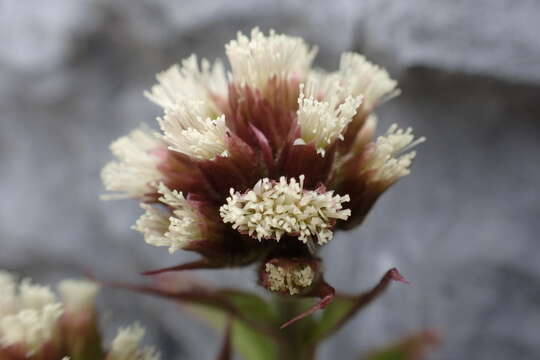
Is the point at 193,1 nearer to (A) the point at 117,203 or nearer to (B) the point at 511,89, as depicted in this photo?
(A) the point at 117,203

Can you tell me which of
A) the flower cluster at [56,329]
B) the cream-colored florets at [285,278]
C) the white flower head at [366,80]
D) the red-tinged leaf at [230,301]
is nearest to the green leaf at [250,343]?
the red-tinged leaf at [230,301]

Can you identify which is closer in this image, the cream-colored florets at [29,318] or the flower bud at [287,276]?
the flower bud at [287,276]

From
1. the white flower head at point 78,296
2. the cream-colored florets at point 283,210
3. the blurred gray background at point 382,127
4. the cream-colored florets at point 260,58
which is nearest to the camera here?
the cream-colored florets at point 283,210

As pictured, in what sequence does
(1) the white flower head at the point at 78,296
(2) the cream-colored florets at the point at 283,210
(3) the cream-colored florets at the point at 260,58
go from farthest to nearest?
1. (1) the white flower head at the point at 78,296
2. (3) the cream-colored florets at the point at 260,58
3. (2) the cream-colored florets at the point at 283,210

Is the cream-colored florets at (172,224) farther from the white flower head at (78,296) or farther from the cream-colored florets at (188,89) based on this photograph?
the white flower head at (78,296)

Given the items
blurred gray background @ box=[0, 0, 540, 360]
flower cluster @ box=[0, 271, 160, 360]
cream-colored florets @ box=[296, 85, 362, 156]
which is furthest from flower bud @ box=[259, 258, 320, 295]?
blurred gray background @ box=[0, 0, 540, 360]

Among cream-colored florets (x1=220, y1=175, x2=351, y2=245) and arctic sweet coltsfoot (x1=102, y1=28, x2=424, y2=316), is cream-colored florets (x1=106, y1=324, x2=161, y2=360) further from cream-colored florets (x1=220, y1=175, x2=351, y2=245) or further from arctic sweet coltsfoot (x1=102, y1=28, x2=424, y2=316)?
cream-colored florets (x1=220, y1=175, x2=351, y2=245)

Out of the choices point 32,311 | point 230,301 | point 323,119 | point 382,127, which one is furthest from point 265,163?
point 382,127
